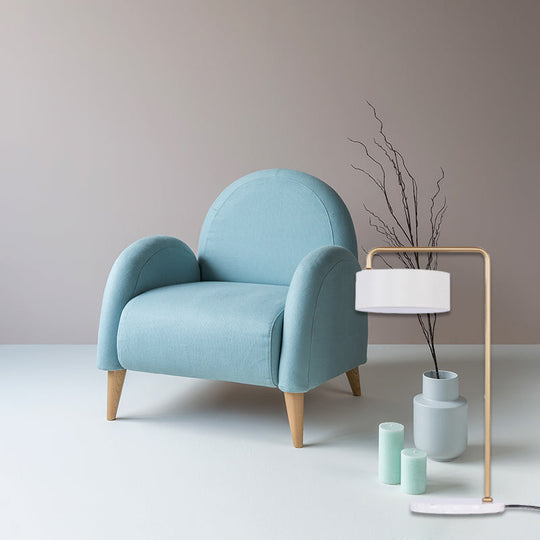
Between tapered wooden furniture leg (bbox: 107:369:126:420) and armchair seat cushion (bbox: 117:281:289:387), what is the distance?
0.09 meters

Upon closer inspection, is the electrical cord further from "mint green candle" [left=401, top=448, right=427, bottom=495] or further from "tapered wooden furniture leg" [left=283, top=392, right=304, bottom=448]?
"tapered wooden furniture leg" [left=283, top=392, right=304, bottom=448]

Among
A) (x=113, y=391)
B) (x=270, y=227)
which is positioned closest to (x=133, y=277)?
(x=113, y=391)

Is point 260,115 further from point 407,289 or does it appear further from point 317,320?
point 407,289

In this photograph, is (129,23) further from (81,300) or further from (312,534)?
(312,534)

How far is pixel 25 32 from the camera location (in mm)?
3424

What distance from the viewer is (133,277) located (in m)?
2.32

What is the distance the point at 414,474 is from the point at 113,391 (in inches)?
42.8

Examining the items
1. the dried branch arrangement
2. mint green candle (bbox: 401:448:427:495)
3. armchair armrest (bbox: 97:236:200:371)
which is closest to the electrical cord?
mint green candle (bbox: 401:448:427:495)

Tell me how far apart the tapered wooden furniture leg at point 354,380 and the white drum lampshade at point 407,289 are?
1.24 meters

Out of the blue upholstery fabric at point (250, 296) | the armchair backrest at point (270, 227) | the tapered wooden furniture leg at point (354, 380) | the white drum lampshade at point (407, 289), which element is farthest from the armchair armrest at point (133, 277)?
the white drum lampshade at point (407, 289)

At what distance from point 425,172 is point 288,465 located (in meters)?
2.01

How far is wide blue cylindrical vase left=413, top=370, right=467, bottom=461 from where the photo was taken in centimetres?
190

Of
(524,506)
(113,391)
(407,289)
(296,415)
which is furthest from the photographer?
(113,391)

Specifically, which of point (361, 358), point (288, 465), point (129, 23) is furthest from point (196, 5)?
point (288, 465)
